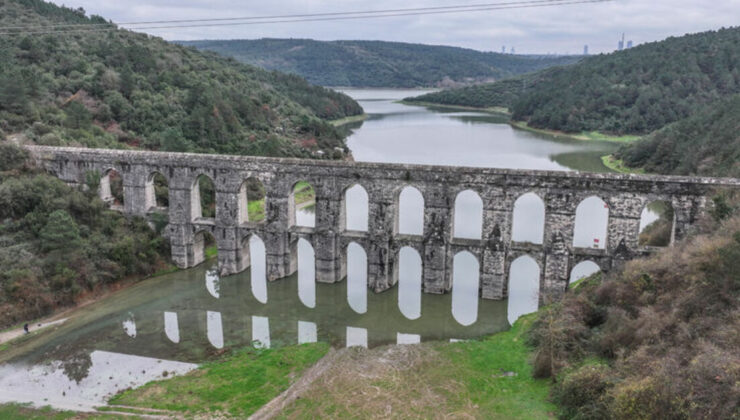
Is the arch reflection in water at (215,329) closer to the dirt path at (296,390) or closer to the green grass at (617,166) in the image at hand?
the dirt path at (296,390)

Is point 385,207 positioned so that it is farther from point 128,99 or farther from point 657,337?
point 128,99

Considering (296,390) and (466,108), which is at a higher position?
(466,108)

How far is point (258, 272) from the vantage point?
99.8 feet

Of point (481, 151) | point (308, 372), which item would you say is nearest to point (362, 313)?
point (308, 372)

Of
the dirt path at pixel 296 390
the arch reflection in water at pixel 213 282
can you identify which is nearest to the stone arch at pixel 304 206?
the arch reflection in water at pixel 213 282

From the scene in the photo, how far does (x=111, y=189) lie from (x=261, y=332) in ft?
51.5

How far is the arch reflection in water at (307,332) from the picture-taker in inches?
898

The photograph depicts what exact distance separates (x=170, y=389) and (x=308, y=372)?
4550 mm

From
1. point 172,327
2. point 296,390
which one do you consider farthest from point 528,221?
point 296,390

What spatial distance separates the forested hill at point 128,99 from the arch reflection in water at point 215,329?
16.6 meters

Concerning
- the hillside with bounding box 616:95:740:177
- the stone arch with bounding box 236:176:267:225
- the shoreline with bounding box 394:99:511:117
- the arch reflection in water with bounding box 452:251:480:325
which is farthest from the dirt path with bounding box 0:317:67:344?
the shoreline with bounding box 394:99:511:117

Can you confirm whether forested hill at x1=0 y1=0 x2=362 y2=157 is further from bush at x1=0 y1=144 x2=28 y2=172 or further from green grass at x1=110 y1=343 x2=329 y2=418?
green grass at x1=110 y1=343 x2=329 y2=418

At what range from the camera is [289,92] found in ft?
278

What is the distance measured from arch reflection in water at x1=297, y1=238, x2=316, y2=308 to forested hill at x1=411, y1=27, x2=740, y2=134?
53749 millimetres
